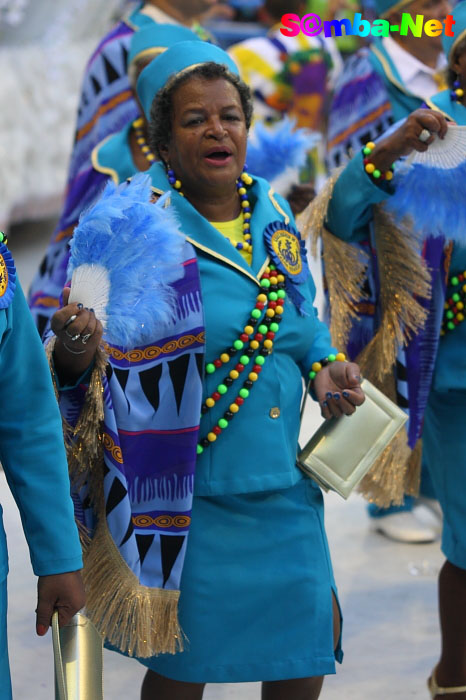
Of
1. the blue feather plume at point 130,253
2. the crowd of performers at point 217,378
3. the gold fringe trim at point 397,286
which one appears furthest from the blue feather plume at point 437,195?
the blue feather plume at point 130,253

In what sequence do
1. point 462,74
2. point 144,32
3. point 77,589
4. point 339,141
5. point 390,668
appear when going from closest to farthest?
1. point 77,589
2. point 462,74
3. point 390,668
4. point 144,32
5. point 339,141

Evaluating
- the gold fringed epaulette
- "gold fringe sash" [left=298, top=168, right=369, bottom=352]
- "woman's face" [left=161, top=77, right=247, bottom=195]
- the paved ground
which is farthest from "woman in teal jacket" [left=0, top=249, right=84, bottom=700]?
the paved ground

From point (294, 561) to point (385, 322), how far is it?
91 cm

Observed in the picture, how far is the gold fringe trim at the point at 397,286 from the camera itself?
11.5ft

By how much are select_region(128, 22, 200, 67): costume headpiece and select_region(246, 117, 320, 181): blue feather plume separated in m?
0.65

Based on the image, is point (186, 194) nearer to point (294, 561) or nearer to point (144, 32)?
point (294, 561)

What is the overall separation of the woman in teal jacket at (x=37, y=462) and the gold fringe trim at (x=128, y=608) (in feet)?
1.59

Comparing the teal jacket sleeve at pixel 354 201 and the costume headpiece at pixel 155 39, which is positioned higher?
the costume headpiece at pixel 155 39

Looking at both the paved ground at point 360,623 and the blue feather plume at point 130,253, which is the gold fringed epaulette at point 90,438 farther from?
the paved ground at point 360,623

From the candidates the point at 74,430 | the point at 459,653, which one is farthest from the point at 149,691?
the point at 459,653

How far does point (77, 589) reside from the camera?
239cm

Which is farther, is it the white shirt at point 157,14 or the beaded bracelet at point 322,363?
the white shirt at point 157,14

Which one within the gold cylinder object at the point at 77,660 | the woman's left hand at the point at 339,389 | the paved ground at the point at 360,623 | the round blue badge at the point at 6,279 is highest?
the round blue badge at the point at 6,279

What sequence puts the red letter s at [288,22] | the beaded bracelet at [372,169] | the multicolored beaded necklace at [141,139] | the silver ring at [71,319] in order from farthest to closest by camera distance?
the red letter s at [288,22] → the multicolored beaded necklace at [141,139] → the beaded bracelet at [372,169] → the silver ring at [71,319]
